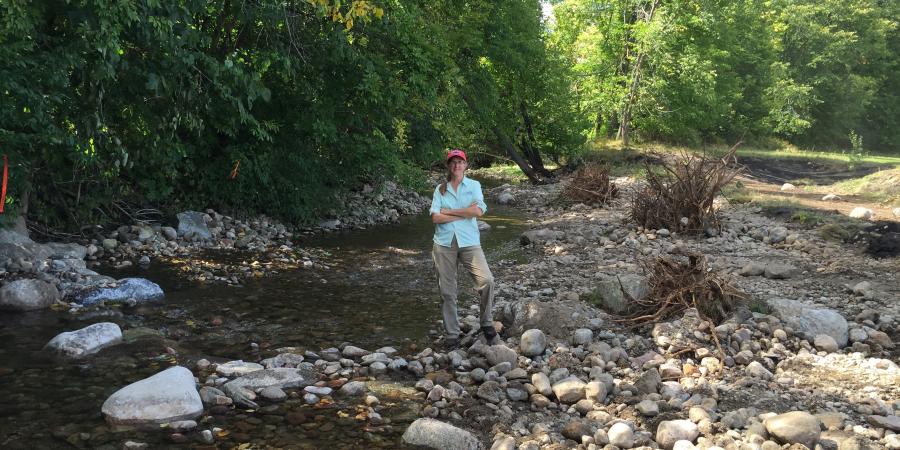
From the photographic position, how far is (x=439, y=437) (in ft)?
14.4

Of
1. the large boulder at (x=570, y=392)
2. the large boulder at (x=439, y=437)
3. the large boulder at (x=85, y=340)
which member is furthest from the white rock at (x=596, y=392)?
the large boulder at (x=85, y=340)

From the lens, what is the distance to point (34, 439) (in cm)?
416

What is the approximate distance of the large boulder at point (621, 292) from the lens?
732cm

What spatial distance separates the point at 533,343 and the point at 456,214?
4.82ft

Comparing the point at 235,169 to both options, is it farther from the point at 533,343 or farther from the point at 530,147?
the point at 530,147

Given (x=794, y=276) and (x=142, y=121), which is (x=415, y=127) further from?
(x=794, y=276)

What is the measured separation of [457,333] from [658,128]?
3204 centimetres

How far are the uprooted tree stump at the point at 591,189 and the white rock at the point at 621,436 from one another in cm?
1456

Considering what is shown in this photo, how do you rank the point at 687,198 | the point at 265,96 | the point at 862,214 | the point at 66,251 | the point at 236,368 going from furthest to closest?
the point at 862,214, the point at 687,198, the point at 265,96, the point at 66,251, the point at 236,368

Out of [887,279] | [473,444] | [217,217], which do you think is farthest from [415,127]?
[473,444]

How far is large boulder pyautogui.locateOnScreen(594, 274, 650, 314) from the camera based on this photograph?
288 inches

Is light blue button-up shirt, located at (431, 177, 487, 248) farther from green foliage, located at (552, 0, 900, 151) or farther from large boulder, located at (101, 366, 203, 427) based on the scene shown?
green foliage, located at (552, 0, 900, 151)

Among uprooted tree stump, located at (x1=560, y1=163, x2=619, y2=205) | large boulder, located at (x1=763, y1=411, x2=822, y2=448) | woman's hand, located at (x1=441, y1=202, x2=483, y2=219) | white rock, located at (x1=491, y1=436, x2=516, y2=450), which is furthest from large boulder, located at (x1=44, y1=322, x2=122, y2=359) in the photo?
uprooted tree stump, located at (x1=560, y1=163, x2=619, y2=205)

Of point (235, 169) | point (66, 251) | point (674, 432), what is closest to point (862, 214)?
point (674, 432)
